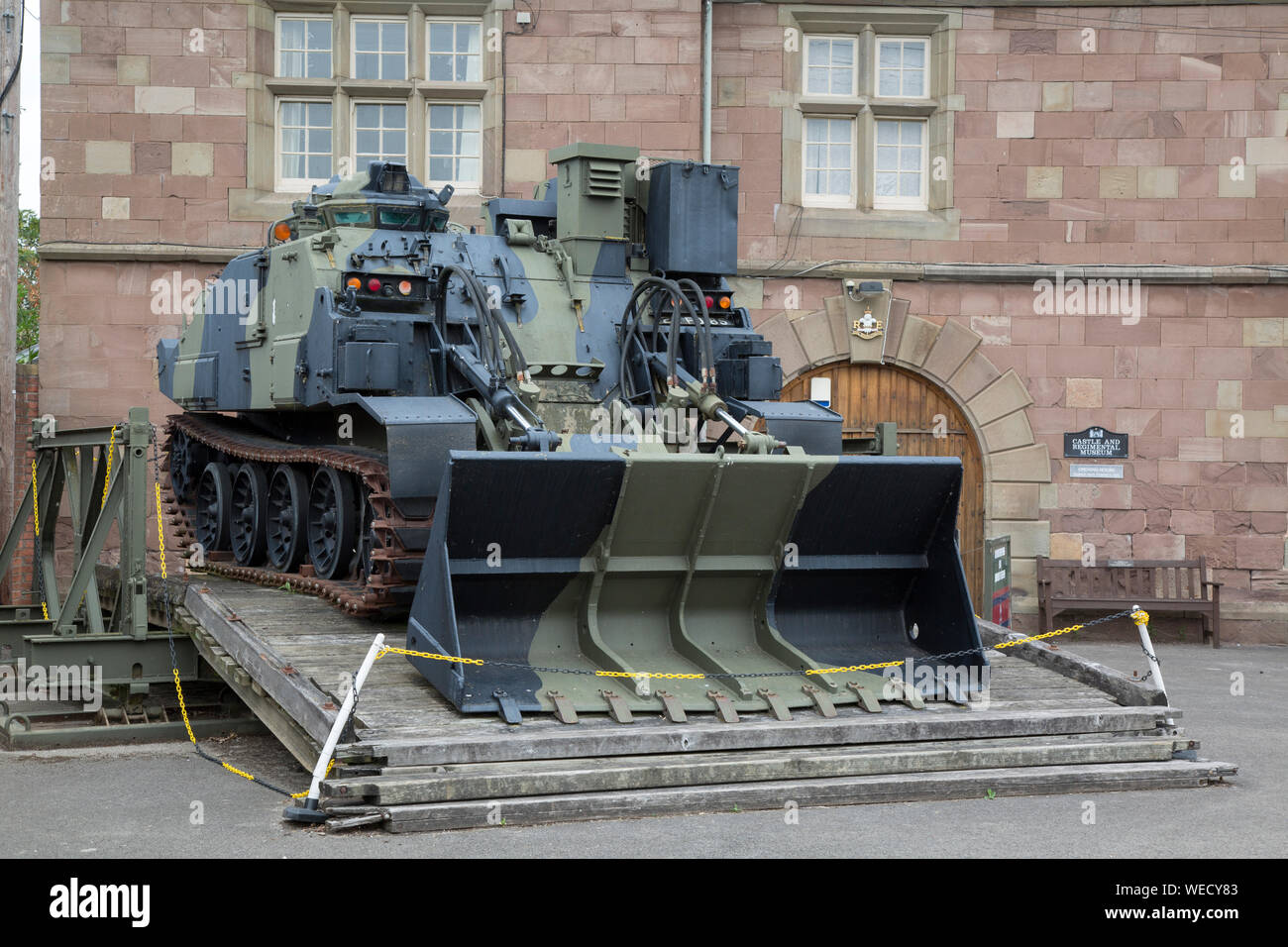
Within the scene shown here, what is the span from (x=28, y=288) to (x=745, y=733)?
34.1 m

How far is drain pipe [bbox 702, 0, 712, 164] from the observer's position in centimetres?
1662

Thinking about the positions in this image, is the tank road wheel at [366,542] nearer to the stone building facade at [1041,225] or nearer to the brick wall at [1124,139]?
the stone building facade at [1041,225]

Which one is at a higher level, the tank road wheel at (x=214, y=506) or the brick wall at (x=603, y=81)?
the brick wall at (x=603, y=81)

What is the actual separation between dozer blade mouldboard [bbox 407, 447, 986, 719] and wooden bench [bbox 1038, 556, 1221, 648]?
7640 mm

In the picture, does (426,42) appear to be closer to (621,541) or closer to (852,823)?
(621,541)

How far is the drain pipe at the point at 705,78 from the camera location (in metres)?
16.6

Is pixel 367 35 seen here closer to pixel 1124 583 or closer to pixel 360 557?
pixel 360 557

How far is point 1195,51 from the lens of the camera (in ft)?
55.9

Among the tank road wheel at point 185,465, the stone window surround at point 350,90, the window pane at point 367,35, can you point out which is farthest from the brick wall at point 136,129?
the tank road wheel at point 185,465

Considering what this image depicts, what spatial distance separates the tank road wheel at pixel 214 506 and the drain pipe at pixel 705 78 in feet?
19.5

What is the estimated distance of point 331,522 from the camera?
11094 mm

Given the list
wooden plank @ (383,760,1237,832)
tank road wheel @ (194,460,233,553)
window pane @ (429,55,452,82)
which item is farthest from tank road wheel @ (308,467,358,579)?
window pane @ (429,55,452,82)

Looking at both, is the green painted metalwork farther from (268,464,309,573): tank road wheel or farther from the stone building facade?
the stone building facade

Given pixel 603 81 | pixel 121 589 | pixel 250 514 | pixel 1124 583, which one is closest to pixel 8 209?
pixel 250 514
